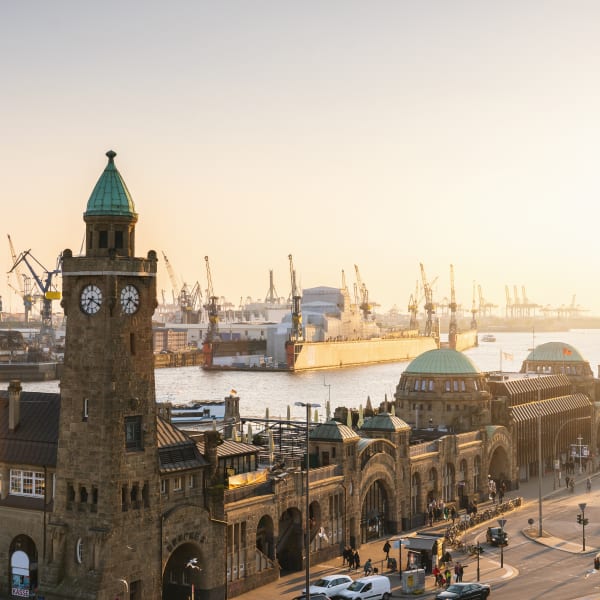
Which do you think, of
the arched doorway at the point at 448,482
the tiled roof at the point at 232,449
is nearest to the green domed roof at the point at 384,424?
the arched doorway at the point at 448,482

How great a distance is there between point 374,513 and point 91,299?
33.4 m

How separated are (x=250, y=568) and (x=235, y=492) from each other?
4528 millimetres

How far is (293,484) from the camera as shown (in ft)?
215

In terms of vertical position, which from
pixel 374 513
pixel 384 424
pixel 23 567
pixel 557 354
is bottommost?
pixel 374 513

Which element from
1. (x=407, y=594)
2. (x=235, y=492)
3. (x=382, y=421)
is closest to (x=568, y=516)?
(x=382, y=421)

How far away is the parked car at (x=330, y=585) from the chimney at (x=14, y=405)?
18815mm

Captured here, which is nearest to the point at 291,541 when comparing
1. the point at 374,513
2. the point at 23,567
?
the point at 374,513

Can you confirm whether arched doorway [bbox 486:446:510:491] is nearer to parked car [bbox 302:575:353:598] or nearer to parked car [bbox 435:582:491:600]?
parked car [bbox 435:582:491:600]

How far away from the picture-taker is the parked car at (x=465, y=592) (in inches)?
2206

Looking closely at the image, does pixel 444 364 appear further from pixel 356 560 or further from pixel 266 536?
pixel 266 536

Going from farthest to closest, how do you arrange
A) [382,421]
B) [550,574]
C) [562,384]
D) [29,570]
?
[562,384] < [382,421] < [550,574] < [29,570]

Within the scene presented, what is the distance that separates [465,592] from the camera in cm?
5653

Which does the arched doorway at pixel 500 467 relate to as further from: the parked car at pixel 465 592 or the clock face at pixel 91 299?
the clock face at pixel 91 299

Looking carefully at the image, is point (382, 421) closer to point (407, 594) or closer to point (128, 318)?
point (407, 594)
